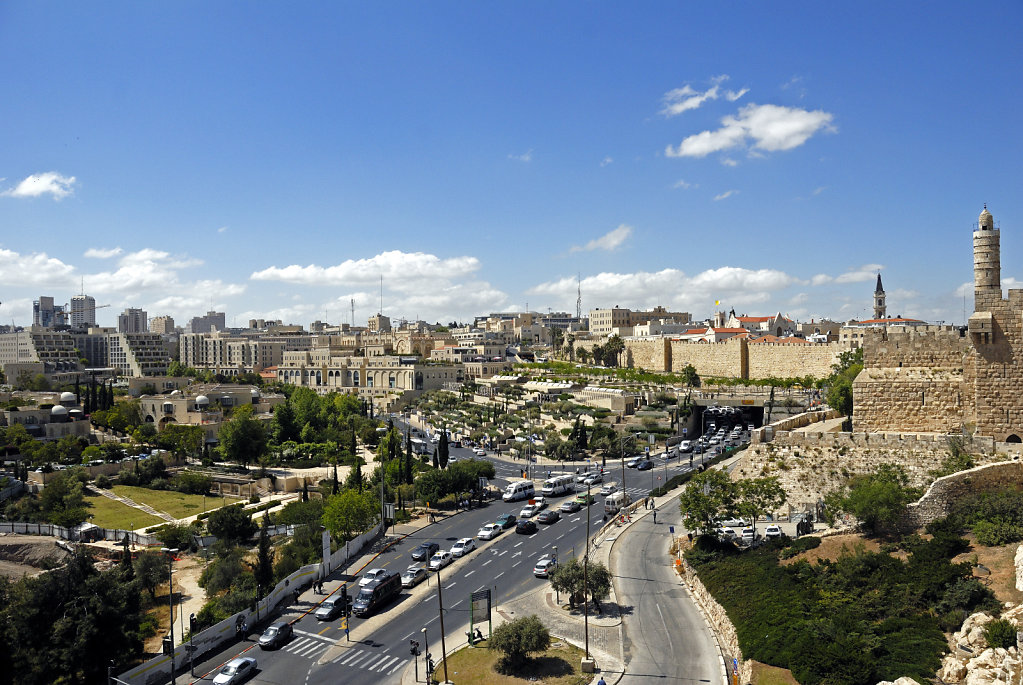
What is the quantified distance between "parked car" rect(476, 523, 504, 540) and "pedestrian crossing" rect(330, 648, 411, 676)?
10.7 m

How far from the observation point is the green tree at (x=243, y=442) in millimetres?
51781

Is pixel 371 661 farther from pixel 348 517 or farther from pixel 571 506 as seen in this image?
pixel 571 506

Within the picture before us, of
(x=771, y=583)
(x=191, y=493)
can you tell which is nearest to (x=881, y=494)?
(x=771, y=583)

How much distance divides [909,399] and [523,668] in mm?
14971

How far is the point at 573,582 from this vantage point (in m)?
23.0

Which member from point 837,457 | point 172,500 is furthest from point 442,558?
point 172,500

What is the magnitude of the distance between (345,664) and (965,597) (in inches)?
586

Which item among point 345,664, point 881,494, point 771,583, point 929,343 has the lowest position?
point 345,664

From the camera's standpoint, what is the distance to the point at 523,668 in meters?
19.5

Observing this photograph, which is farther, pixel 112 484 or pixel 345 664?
pixel 112 484

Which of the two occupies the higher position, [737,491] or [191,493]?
[737,491]

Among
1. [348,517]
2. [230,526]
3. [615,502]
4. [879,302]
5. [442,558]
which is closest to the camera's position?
[442,558]

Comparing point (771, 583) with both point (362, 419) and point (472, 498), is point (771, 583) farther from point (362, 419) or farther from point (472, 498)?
point (362, 419)

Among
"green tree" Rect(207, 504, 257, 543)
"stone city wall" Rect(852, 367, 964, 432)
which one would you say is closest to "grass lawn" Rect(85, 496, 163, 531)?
"green tree" Rect(207, 504, 257, 543)
